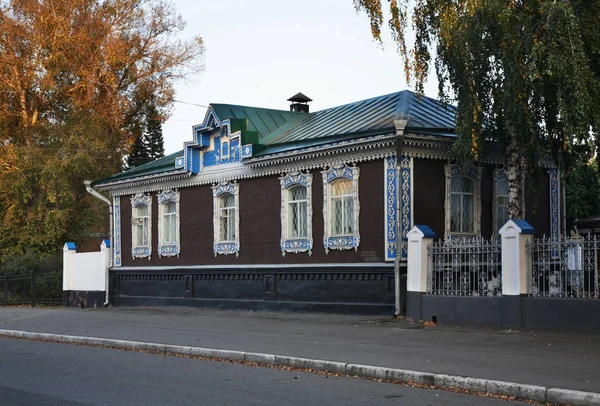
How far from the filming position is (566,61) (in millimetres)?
16734

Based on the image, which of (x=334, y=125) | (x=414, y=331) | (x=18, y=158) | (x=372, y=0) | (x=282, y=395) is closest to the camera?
(x=282, y=395)

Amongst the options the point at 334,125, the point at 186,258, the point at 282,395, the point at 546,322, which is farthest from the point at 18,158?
the point at 282,395

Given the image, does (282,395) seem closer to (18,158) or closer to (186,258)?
(186,258)

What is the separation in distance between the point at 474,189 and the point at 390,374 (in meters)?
12.5

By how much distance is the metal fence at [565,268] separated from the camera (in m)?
16.8

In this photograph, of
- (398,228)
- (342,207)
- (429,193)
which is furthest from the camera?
(342,207)

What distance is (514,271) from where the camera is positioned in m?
18.2

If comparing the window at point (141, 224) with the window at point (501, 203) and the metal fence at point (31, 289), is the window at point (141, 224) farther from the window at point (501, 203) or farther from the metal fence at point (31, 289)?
the window at point (501, 203)

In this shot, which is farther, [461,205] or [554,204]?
[554,204]

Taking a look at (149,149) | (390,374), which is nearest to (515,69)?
(390,374)

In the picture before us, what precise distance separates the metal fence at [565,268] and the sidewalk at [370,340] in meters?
0.91

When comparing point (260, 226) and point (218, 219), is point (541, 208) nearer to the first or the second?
point (260, 226)

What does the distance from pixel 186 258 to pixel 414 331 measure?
41.0ft

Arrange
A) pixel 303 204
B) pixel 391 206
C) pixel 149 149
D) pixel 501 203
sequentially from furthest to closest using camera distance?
pixel 149 149, pixel 303 204, pixel 501 203, pixel 391 206
